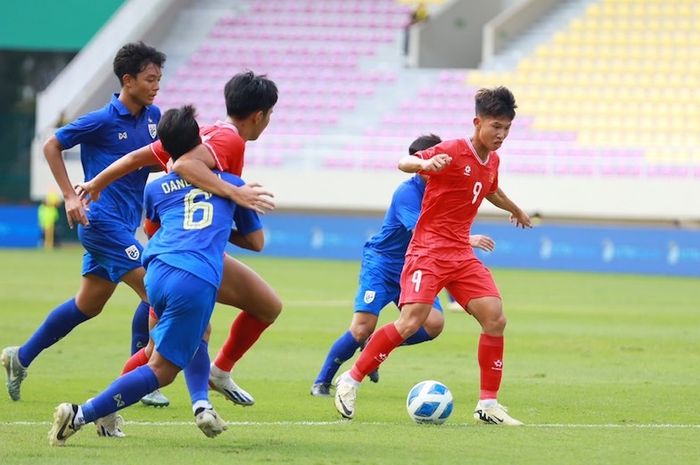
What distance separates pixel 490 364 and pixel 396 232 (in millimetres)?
1875

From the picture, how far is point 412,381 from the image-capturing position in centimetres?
1127

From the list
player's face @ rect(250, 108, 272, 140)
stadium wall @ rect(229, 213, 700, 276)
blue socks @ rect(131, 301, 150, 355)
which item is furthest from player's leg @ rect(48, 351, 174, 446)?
stadium wall @ rect(229, 213, 700, 276)

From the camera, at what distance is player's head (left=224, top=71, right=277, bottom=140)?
7.36m

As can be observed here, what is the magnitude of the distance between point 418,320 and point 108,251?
7.05ft

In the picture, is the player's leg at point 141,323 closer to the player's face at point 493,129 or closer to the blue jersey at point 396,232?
the blue jersey at point 396,232

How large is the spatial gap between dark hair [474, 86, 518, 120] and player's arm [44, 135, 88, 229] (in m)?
2.62

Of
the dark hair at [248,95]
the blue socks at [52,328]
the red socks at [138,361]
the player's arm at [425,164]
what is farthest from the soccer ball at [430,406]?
the blue socks at [52,328]

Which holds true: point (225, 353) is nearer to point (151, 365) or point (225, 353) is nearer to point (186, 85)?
point (151, 365)

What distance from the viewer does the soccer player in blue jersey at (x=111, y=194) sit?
29.9ft

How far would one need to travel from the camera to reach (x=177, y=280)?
271 inches

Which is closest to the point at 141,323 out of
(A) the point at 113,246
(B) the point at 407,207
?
(A) the point at 113,246

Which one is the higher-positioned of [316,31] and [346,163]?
[316,31]

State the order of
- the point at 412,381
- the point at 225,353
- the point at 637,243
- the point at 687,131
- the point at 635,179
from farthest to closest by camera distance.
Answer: the point at 687,131, the point at 635,179, the point at 637,243, the point at 412,381, the point at 225,353

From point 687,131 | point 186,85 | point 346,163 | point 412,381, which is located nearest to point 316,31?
point 186,85
